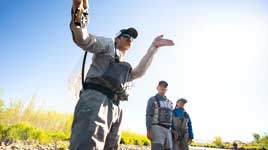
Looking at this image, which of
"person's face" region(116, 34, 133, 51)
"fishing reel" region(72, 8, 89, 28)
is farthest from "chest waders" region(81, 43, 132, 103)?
"fishing reel" region(72, 8, 89, 28)

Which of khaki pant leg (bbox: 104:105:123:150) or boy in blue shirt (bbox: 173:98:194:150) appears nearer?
khaki pant leg (bbox: 104:105:123:150)

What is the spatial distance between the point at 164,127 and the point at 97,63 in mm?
3738

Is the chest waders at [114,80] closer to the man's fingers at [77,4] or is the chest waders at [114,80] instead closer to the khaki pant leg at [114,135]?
the khaki pant leg at [114,135]

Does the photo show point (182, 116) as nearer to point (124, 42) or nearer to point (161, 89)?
point (161, 89)

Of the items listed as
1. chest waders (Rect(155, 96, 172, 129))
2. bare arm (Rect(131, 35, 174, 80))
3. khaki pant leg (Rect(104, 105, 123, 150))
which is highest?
bare arm (Rect(131, 35, 174, 80))

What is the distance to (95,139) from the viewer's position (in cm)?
235

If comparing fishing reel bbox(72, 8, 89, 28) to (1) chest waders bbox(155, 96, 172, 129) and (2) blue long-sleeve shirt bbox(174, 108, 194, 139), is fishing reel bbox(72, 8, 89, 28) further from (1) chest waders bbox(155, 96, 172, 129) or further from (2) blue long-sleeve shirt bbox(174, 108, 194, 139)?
(2) blue long-sleeve shirt bbox(174, 108, 194, 139)

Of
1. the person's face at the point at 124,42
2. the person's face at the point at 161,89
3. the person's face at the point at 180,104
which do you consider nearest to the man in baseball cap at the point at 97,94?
the person's face at the point at 124,42

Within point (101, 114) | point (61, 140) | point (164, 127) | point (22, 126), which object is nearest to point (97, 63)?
point (101, 114)

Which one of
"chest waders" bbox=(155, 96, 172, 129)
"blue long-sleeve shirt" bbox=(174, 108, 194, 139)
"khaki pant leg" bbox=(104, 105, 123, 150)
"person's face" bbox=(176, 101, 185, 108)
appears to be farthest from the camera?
"person's face" bbox=(176, 101, 185, 108)

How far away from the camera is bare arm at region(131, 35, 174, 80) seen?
10.2ft

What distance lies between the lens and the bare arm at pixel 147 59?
310 cm

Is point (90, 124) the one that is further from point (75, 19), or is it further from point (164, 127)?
point (164, 127)

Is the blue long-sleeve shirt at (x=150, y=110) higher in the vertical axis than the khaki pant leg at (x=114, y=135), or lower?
higher
